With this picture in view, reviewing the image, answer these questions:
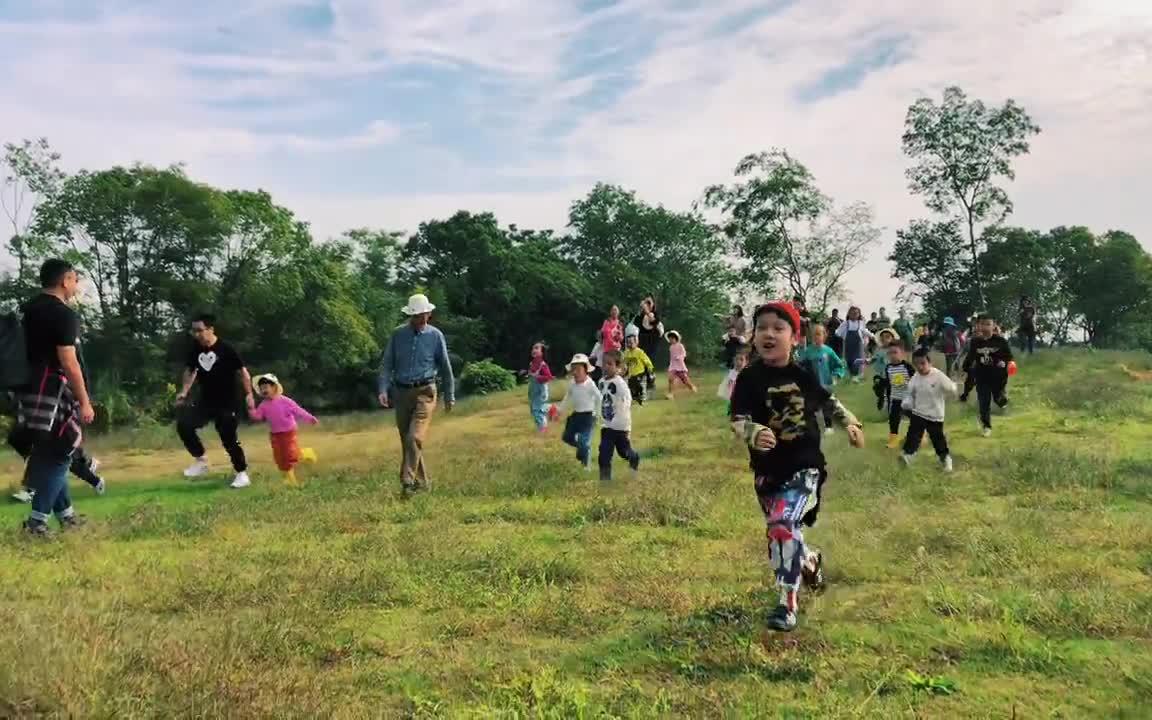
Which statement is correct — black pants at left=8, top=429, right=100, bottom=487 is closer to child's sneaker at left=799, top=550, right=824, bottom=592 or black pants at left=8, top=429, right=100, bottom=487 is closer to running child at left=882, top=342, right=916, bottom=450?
child's sneaker at left=799, top=550, right=824, bottom=592

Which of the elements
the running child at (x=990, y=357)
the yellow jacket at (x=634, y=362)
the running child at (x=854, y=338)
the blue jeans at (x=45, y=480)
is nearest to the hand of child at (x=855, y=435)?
the blue jeans at (x=45, y=480)

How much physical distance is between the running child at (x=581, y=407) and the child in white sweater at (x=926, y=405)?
3.97 metres

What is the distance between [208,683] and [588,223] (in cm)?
5670

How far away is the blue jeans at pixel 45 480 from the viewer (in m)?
7.00

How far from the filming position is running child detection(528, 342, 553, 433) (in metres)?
15.8

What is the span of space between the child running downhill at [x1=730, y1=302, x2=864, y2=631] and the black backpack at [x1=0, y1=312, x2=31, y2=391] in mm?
5531

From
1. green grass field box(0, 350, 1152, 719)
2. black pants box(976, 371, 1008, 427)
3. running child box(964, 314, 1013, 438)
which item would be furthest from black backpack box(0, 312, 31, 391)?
running child box(964, 314, 1013, 438)

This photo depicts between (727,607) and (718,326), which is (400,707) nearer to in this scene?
(727,607)

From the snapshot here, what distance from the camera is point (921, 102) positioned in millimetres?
26156

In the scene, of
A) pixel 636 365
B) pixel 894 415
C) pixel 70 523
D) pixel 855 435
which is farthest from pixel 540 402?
pixel 855 435

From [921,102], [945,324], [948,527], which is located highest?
[921,102]

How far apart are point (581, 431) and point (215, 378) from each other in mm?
4418

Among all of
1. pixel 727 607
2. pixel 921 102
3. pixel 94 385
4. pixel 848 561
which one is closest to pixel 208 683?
pixel 727 607

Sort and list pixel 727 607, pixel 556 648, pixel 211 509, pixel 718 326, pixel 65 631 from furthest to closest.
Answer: pixel 718 326 < pixel 211 509 < pixel 727 607 < pixel 556 648 < pixel 65 631
